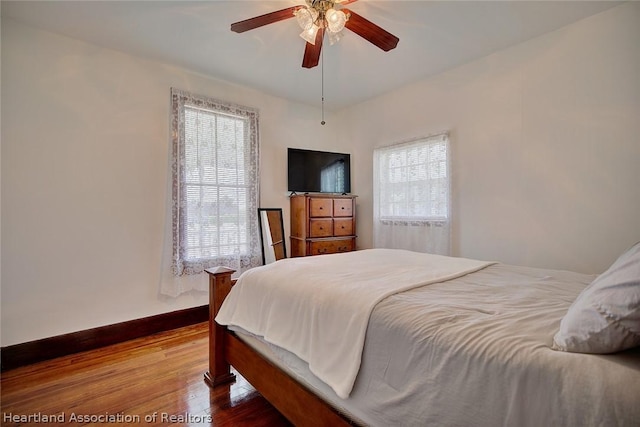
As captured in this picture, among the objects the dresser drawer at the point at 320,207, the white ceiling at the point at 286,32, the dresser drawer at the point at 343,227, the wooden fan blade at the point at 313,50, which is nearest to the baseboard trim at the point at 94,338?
the dresser drawer at the point at 320,207

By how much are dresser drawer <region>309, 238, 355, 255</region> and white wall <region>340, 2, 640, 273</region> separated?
1.31 metres

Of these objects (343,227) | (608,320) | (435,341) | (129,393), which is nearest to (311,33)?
(435,341)

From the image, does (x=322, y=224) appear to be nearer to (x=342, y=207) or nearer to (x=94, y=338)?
(x=342, y=207)

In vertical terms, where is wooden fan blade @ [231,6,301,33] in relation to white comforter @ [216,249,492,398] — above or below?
above

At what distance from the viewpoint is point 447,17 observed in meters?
2.24

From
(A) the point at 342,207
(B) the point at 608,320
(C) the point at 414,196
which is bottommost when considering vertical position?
(B) the point at 608,320

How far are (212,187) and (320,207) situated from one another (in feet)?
4.10

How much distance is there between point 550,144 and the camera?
2471 millimetres

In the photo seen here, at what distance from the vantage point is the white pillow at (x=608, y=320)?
0.70 meters

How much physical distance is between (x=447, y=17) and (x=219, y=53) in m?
1.94

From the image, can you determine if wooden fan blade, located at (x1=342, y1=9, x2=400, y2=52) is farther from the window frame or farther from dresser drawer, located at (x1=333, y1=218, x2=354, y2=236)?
dresser drawer, located at (x1=333, y1=218, x2=354, y2=236)

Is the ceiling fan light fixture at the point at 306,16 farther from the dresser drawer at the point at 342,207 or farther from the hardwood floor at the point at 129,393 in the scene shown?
the hardwood floor at the point at 129,393

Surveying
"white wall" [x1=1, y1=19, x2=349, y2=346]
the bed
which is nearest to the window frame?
A: the bed

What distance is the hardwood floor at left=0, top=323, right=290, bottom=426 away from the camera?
1.64 metres
